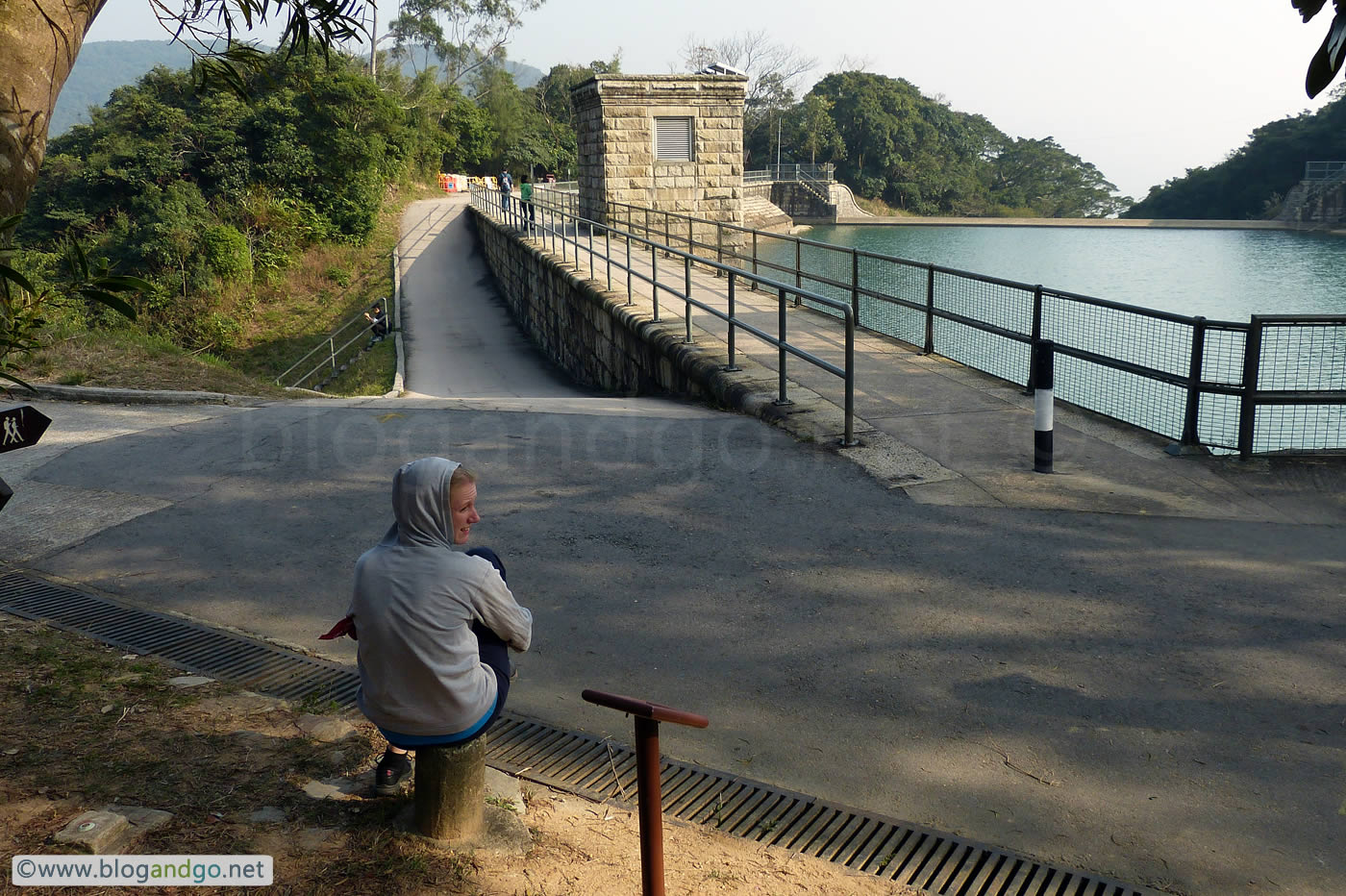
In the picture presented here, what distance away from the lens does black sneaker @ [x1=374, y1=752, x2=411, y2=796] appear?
3.25m

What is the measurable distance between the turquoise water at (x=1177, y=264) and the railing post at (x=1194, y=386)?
218 inches

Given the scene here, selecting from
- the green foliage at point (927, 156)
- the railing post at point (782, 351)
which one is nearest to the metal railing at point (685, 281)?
the railing post at point (782, 351)

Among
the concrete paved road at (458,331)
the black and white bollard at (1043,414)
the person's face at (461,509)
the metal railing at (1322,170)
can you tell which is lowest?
the concrete paved road at (458,331)

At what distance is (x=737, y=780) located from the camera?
12.0ft

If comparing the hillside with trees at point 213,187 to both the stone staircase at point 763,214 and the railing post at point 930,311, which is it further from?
the railing post at point 930,311

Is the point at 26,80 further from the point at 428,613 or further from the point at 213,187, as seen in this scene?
the point at 213,187

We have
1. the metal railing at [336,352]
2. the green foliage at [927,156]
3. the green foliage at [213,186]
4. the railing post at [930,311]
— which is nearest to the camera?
the railing post at [930,311]

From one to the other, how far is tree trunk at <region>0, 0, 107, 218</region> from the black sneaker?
1903 millimetres

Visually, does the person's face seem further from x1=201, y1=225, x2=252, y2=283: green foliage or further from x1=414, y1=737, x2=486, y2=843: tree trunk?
x1=201, y1=225, x2=252, y2=283: green foliage

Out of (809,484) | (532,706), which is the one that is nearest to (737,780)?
(532,706)

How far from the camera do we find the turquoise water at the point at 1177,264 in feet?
48.4

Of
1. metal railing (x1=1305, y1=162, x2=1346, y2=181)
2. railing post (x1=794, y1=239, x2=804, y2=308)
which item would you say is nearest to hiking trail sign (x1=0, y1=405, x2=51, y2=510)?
railing post (x1=794, y1=239, x2=804, y2=308)

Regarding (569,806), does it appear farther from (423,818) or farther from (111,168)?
(111,168)

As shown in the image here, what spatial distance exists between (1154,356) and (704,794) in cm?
566
